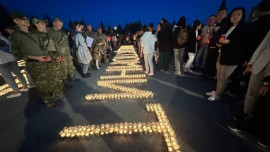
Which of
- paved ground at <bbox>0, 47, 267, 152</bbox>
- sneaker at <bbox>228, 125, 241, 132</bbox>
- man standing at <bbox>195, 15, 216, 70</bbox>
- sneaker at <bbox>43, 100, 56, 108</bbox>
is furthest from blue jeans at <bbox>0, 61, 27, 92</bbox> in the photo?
man standing at <bbox>195, 15, 216, 70</bbox>

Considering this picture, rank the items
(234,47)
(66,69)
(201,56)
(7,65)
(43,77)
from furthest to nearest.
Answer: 1. (201,56)
2. (66,69)
3. (7,65)
4. (43,77)
5. (234,47)

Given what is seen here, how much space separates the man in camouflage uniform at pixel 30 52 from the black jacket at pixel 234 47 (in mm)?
4498

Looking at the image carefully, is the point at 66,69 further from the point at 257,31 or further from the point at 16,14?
the point at 257,31

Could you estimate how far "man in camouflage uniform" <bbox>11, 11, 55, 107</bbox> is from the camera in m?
3.21

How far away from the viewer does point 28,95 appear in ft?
15.4

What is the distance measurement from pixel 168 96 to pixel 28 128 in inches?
143

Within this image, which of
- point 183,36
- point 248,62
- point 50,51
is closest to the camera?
point 248,62

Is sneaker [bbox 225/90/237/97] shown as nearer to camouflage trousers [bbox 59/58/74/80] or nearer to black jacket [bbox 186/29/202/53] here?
black jacket [bbox 186/29/202/53]

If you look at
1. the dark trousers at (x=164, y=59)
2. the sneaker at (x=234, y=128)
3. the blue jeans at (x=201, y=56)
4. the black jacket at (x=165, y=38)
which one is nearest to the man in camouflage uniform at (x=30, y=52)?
the sneaker at (x=234, y=128)

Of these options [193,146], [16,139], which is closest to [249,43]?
[193,146]

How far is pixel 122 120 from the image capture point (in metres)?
3.06

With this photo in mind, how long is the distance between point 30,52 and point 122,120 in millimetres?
2855

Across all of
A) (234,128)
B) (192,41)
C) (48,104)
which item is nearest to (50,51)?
(48,104)

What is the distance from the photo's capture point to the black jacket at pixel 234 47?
300 centimetres
